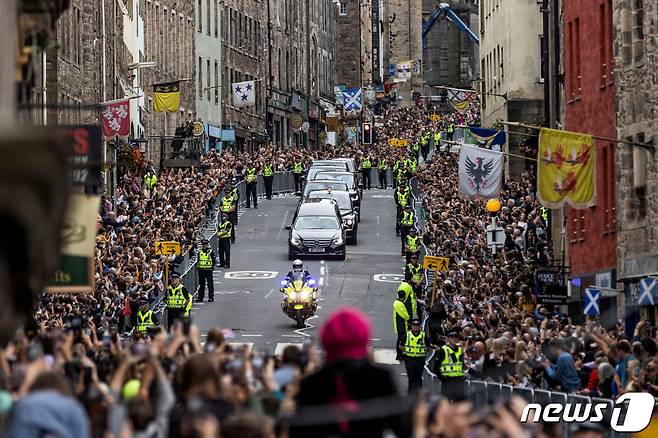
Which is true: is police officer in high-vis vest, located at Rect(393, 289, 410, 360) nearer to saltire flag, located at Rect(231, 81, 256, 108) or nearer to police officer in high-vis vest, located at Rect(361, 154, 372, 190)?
police officer in high-vis vest, located at Rect(361, 154, 372, 190)

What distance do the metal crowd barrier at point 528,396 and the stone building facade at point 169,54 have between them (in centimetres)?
5677

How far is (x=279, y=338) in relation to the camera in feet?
129

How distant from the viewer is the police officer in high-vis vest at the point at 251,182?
2648 inches

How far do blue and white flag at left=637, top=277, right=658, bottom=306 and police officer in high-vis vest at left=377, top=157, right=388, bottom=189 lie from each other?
162 ft

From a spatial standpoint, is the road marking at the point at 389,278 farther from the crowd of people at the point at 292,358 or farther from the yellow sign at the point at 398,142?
the yellow sign at the point at 398,142

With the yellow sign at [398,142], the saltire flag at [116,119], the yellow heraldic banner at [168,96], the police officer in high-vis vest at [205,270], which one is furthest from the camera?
the yellow sign at [398,142]

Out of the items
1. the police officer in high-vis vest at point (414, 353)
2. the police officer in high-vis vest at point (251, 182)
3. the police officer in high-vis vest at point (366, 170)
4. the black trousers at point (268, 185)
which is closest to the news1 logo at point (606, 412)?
the police officer in high-vis vest at point (414, 353)

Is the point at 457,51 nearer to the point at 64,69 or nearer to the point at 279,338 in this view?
the point at 64,69

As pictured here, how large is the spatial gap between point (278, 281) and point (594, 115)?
453 inches

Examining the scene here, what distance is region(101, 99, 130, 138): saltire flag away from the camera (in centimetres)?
5147

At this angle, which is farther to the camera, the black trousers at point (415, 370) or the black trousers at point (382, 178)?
the black trousers at point (382, 178)

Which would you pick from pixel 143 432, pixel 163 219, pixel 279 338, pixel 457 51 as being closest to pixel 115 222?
pixel 163 219

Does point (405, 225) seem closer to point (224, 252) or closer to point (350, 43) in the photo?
point (224, 252)

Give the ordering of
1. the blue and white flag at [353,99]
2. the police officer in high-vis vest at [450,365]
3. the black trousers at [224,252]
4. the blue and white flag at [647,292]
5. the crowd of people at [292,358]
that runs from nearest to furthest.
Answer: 1. the crowd of people at [292,358]
2. the police officer in high-vis vest at [450,365]
3. the blue and white flag at [647,292]
4. the black trousers at [224,252]
5. the blue and white flag at [353,99]
